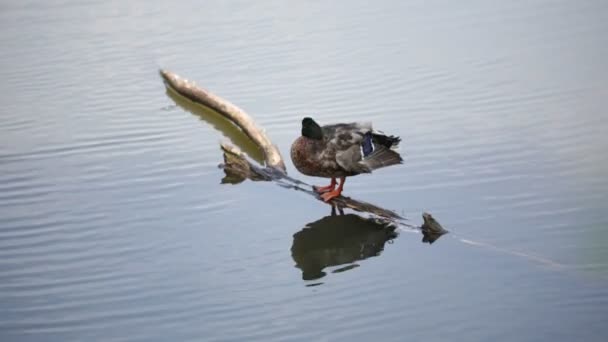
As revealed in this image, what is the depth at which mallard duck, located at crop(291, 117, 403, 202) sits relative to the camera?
700 cm

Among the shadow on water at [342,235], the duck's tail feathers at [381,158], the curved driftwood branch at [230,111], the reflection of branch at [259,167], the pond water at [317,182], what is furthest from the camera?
the curved driftwood branch at [230,111]

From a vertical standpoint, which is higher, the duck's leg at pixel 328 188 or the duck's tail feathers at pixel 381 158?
the duck's tail feathers at pixel 381 158

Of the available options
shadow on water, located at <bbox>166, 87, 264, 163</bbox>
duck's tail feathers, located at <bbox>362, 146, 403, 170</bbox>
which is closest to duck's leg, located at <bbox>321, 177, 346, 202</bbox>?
duck's tail feathers, located at <bbox>362, 146, 403, 170</bbox>

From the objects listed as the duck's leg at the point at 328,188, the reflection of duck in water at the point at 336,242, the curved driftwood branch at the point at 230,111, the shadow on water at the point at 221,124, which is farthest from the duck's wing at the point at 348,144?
the shadow on water at the point at 221,124

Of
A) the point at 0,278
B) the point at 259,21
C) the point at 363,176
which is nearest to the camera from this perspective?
the point at 0,278

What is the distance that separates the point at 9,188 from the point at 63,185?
0.55 m

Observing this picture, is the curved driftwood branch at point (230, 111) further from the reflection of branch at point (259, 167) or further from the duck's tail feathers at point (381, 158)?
the duck's tail feathers at point (381, 158)

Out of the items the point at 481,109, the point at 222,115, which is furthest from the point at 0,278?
the point at 481,109

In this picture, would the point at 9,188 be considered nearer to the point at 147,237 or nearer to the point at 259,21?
the point at 147,237

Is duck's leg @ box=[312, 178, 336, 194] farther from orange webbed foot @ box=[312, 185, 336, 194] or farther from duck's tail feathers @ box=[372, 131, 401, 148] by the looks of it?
duck's tail feathers @ box=[372, 131, 401, 148]

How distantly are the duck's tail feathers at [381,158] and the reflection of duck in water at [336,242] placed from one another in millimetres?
506

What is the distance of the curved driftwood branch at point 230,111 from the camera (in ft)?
27.3

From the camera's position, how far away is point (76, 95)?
39.8 feet

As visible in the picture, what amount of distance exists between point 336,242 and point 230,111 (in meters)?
3.48
